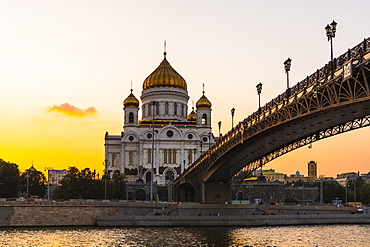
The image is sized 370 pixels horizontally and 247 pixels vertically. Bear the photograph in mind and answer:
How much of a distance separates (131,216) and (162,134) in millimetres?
49198

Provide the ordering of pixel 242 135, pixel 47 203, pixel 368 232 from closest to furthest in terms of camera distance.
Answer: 1. pixel 242 135
2. pixel 368 232
3. pixel 47 203

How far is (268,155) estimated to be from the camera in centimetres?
4950

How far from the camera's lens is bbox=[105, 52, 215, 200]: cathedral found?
94875 millimetres

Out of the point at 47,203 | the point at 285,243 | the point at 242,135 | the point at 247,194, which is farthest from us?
the point at 247,194

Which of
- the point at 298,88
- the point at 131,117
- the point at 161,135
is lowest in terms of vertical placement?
the point at 298,88

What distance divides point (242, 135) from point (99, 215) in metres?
17.1

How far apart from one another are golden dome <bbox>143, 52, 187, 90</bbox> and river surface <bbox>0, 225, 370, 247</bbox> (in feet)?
191

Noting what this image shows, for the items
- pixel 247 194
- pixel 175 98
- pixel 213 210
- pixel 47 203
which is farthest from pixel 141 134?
pixel 47 203

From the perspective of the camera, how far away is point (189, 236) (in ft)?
129

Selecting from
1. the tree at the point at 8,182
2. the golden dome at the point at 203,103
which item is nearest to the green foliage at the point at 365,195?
the golden dome at the point at 203,103

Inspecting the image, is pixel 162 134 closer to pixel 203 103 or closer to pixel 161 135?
pixel 161 135

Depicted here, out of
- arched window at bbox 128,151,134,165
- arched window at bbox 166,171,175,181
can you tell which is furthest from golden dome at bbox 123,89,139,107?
arched window at bbox 166,171,175,181

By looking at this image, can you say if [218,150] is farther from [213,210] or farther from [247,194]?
[247,194]

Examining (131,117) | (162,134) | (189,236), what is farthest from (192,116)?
(189,236)
